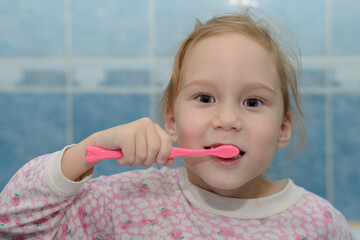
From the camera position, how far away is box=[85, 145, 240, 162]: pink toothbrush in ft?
1.89

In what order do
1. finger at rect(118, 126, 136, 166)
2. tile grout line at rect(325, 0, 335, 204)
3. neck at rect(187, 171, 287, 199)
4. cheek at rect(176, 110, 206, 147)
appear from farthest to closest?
tile grout line at rect(325, 0, 335, 204) < neck at rect(187, 171, 287, 199) < cheek at rect(176, 110, 206, 147) < finger at rect(118, 126, 136, 166)

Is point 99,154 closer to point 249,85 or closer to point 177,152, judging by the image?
point 177,152

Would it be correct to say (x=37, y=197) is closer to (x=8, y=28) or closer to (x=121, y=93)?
(x=121, y=93)

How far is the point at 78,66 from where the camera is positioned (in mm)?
1289

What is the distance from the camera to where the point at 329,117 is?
1.27 m

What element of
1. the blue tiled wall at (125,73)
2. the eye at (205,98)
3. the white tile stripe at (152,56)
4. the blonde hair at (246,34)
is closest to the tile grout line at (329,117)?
the blue tiled wall at (125,73)

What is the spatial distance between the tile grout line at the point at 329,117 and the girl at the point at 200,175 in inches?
19.1

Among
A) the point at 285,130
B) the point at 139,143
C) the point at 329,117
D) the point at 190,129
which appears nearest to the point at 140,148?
the point at 139,143

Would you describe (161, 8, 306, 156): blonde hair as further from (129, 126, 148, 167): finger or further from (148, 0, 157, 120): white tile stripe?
(148, 0, 157, 120): white tile stripe

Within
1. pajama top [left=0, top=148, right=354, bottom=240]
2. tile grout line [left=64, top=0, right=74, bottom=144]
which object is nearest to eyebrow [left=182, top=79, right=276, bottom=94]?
pajama top [left=0, top=148, right=354, bottom=240]

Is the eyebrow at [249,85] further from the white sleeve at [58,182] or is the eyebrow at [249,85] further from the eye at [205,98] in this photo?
the white sleeve at [58,182]

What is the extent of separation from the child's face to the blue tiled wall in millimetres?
554

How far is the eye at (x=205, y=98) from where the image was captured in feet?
2.29

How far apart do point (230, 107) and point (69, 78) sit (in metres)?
0.79
